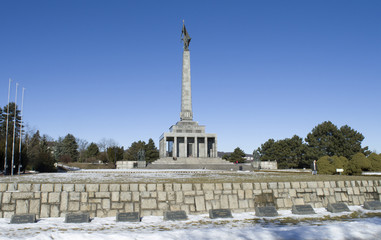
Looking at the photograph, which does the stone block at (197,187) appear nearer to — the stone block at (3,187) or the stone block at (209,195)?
the stone block at (209,195)

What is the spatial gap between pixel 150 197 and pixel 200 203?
74.2 inches

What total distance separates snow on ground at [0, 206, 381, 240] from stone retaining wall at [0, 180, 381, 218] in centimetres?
56

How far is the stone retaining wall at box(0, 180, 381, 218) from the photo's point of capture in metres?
10.2

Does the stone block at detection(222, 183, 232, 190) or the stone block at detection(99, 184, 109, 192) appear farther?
the stone block at detection(222, 183, 232, 190)

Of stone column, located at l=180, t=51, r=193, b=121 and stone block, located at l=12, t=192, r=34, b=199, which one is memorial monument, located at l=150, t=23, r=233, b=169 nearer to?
stone column, located at l=180, t=51, r=193, b=121

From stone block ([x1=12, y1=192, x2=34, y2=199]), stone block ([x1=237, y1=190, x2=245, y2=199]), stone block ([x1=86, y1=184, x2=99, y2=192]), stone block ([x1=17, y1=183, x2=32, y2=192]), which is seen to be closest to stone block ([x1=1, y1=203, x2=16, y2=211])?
stone block ([x1=12, y1=192, x2=34, y2=199])

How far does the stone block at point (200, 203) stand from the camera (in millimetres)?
10844

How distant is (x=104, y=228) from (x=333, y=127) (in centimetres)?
5410

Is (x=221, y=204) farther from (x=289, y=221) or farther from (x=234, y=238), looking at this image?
(x=234, y=238)

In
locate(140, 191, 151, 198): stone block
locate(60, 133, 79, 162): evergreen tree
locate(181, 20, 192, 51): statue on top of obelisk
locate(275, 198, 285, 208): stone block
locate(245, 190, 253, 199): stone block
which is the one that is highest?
locate(181, 20, 192, 51): statue on top of obelisk

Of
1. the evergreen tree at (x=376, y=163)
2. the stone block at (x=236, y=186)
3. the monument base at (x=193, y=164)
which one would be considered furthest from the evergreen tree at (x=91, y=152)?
the stone block at (x=236, y=186)

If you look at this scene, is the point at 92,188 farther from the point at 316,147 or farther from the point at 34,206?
the point at 316,147

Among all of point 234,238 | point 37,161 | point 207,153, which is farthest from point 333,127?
point 234,238

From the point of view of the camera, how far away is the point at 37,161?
36.0 m
